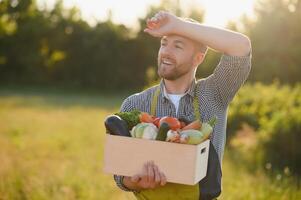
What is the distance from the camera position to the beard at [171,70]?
10.2 ft

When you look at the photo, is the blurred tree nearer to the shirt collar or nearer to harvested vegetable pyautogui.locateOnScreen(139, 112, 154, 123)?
the shirt collar

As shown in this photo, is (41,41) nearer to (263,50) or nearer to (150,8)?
(150,8)

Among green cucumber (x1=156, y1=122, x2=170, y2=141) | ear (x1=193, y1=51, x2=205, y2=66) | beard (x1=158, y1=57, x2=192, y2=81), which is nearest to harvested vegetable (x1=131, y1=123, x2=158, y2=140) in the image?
green cucumber (x1=156, y1=122, x2=170, y2=141)

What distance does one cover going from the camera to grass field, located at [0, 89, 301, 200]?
622 centimetres

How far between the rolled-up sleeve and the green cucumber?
62 cm

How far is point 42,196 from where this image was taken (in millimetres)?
5863

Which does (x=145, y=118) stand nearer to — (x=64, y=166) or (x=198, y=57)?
(x=198, y=57)

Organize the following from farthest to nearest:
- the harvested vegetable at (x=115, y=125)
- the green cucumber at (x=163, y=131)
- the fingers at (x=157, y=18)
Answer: the fingers at (x=157, y=18) < the harvested vegetable at (x=115, y=125) < the green cucumber at (x=163, y=131)

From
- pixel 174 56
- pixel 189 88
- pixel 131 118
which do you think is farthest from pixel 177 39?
pixel 131 118

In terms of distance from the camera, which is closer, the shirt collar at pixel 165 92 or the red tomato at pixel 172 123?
the red tomato at pixel 172 123

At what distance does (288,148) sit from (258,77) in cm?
1999

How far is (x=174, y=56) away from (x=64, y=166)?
5.50 metres

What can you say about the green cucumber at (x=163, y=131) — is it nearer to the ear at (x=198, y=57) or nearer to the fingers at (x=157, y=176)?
the fingers at (x=157, y=176)

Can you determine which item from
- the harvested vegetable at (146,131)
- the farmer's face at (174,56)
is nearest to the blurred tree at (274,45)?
the farmer's face at (174,56)
